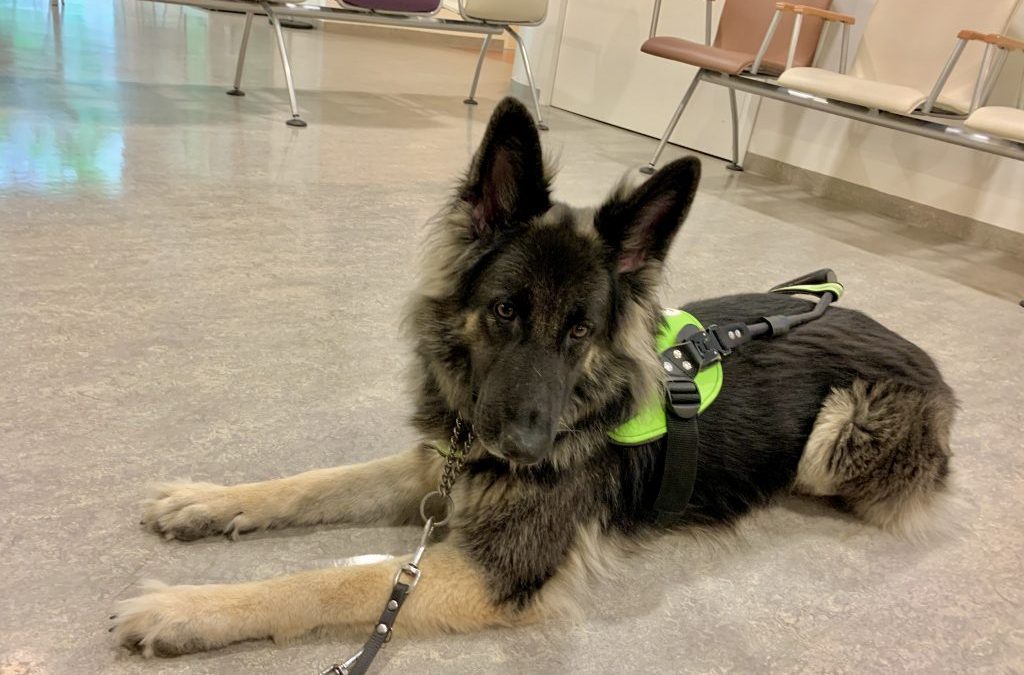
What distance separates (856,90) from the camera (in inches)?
186

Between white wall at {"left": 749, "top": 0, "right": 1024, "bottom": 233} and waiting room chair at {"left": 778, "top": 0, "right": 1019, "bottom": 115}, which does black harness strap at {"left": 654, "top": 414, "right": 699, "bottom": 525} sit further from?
white wall at {"left": 749, "top": 0, "right": 1024, "bottom": 233}

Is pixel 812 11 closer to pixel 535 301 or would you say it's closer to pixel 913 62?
pixel 913 62

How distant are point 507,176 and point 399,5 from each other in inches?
202

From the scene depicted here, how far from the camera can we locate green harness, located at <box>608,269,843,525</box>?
5.72ft

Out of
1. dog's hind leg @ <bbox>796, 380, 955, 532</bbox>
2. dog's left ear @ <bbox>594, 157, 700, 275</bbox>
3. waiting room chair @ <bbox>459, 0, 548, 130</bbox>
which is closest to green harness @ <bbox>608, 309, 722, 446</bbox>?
dog's left ear @ <bbox>594, 157, 700, 275</bbox>

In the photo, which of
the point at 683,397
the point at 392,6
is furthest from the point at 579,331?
the point at 392,6

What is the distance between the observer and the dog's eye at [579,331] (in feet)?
5.09

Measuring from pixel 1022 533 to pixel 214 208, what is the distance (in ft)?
12.0

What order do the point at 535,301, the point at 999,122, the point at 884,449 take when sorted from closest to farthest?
the point at 535,301, the point at 884,449, the point at 999,122

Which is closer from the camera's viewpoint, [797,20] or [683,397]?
[683,397]

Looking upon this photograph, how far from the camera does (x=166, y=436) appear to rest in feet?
6.41

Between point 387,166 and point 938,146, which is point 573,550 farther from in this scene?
point 938,146

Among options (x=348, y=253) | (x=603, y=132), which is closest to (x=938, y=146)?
(x=603, y=132)

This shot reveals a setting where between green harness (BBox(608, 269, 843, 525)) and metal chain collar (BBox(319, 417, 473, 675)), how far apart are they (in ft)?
1.21
